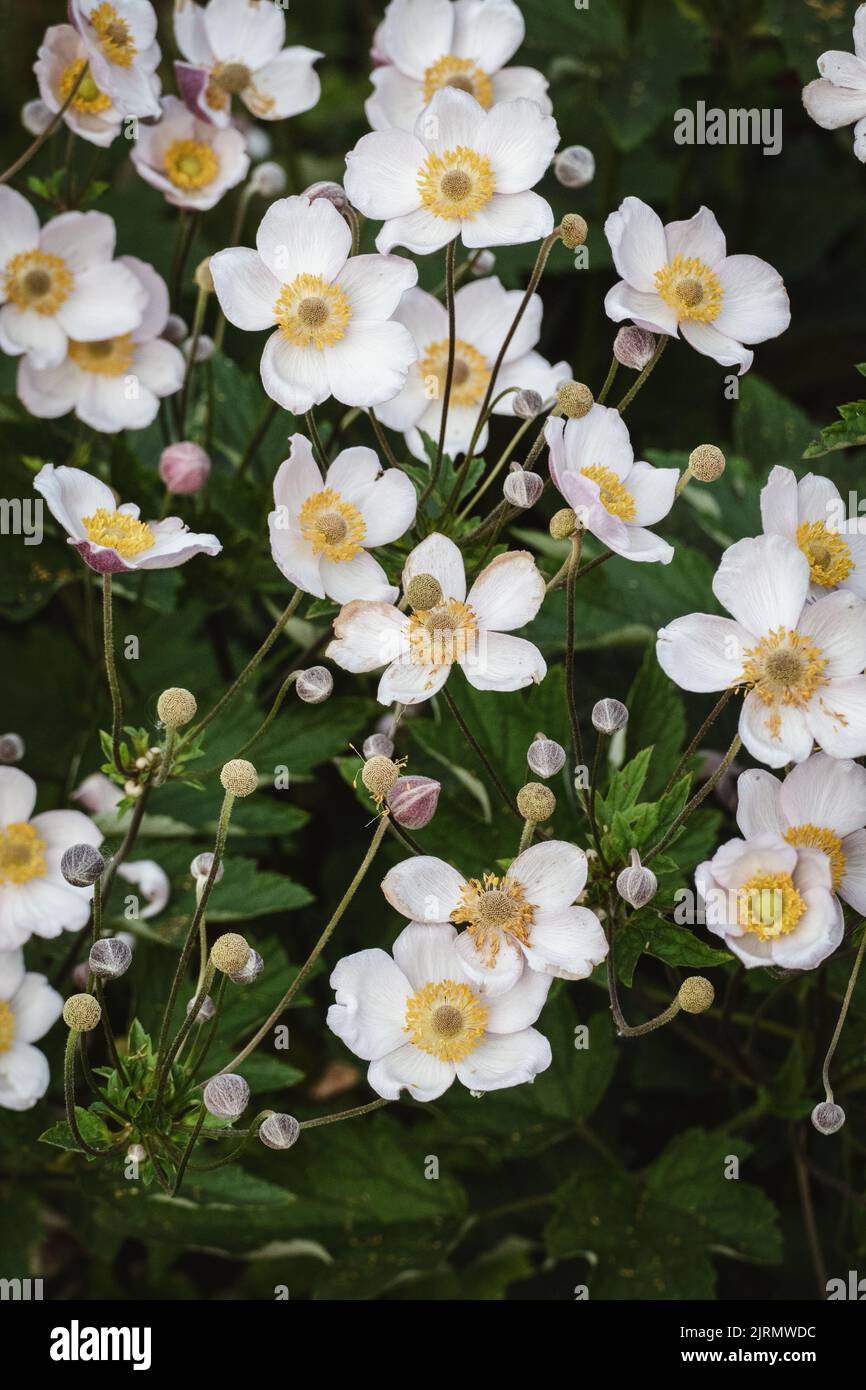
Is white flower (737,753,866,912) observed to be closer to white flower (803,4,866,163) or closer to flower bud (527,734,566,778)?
flower bud (527,734,566,778)

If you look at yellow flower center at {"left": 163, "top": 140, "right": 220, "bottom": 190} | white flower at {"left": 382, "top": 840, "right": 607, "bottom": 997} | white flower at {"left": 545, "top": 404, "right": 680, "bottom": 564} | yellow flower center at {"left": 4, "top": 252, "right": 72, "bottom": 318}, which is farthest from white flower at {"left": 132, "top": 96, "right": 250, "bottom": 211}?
white flower at {"left": 382, "top": 840, "right": 607, "bottom": 997}

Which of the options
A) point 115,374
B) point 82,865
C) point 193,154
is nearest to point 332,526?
point 82,865

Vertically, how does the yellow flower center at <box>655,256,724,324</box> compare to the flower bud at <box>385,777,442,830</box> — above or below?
above

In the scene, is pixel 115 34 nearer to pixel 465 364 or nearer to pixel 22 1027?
pixel 465 364
